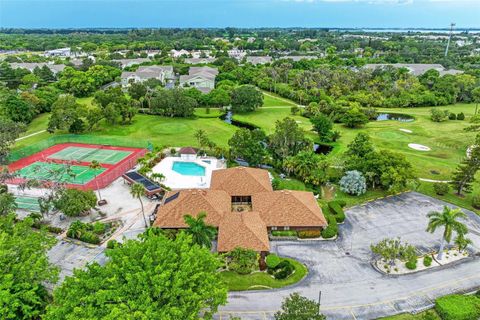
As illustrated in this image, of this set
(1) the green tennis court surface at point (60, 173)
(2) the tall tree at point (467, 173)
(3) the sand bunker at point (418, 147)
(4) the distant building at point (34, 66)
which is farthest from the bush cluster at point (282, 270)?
(4) the distant building at point (34, 66)

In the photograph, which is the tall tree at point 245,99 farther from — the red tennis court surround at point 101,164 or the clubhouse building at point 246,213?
the clubhouse building at point 246,213

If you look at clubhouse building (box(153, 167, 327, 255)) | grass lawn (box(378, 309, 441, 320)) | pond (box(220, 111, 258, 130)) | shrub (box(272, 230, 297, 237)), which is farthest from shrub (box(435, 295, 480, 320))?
pond (box(220, 111, 258, 130))

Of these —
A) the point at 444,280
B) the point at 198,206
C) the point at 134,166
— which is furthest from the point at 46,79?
the point at 444,280

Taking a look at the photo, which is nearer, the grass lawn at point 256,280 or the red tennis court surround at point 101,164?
the grass lawn at point 256,280

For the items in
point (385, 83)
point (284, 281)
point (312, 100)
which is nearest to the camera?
point (284, 281)

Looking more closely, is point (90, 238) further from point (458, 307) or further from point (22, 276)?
point (458, 307)

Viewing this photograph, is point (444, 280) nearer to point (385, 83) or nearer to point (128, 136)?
point (128, 136)

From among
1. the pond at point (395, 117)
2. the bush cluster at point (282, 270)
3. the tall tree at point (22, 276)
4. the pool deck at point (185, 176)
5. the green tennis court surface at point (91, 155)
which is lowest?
the bush cluster at point (282, 270)
